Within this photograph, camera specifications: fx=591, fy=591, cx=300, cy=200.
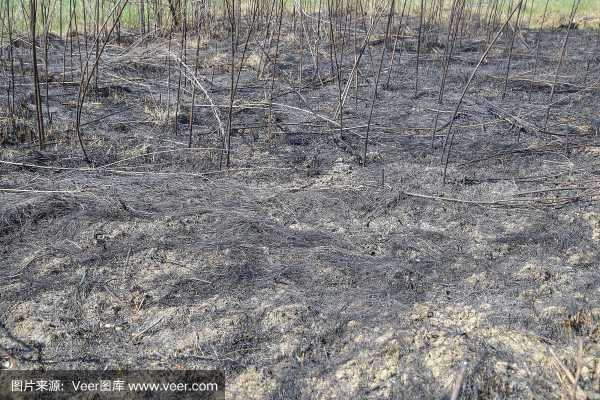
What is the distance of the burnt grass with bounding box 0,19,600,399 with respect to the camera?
5.08 ft

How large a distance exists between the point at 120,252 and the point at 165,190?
49cm

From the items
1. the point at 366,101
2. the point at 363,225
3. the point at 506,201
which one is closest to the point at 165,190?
the point at 363,225

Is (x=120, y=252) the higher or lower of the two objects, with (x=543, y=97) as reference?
lower

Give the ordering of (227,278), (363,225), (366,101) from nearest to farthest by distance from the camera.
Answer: (227,278) → (363,225) → (366,101)

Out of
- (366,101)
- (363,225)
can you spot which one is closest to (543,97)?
(366,101)

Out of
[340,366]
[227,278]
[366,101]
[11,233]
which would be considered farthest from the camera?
[366,101]

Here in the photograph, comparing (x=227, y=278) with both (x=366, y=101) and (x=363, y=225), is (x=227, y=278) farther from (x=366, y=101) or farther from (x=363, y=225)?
(x=366, y=101)

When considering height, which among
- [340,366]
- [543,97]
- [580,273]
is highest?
[543,97]

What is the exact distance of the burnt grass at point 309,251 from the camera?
5.08ft

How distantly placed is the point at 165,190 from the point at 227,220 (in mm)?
384

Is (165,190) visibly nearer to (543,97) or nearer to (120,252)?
(120,252)

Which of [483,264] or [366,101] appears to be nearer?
[483,264]

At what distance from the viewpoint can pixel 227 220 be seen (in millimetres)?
2182

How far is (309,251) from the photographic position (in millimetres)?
2037
